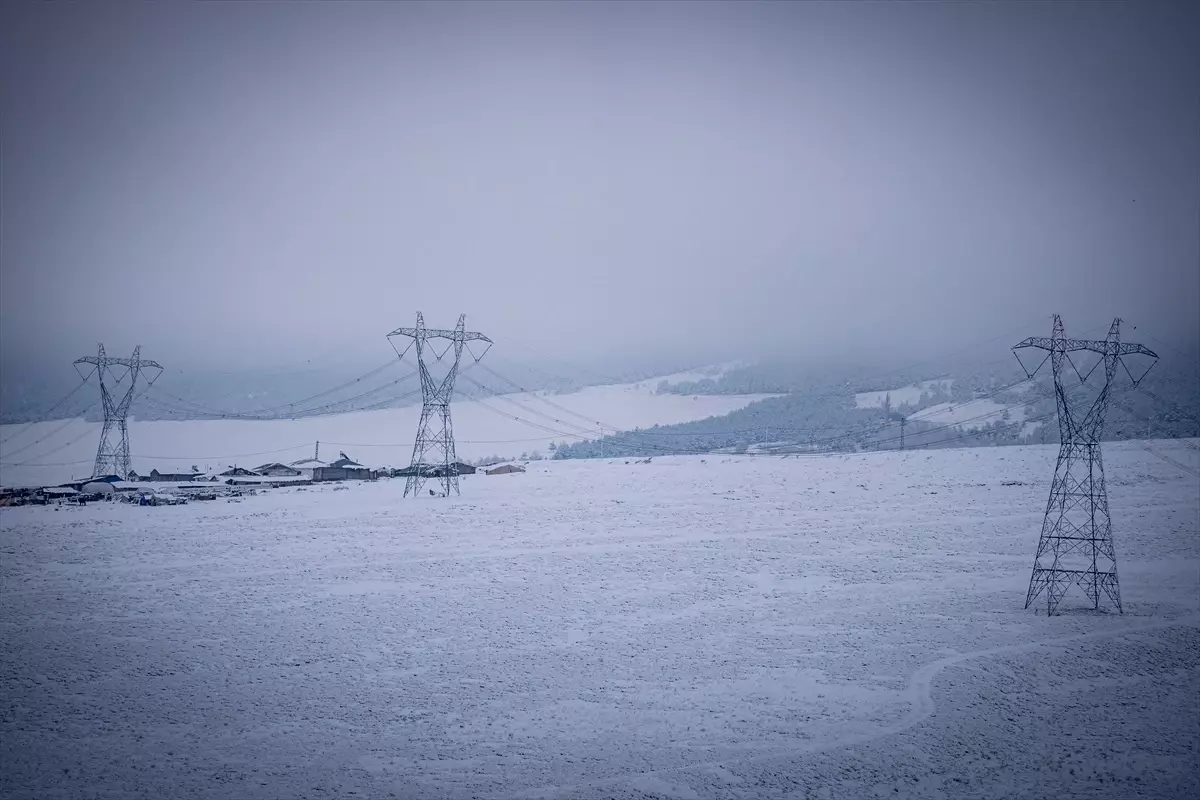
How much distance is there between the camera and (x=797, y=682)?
9961 mm

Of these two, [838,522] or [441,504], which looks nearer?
[838,522]

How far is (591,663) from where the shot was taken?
10625mm

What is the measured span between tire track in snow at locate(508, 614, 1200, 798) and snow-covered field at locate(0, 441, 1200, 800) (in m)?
0.05

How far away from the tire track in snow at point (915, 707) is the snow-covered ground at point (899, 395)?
33.2 metres

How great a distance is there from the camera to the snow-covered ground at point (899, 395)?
44.9 m

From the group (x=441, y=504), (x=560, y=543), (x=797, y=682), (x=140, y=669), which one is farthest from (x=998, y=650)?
(x=441, y=504)

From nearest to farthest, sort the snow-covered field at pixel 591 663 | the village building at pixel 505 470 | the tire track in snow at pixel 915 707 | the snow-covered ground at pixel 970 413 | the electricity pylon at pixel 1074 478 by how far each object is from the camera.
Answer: the tire track in snow at pixel 915 707
the snow-covered field at pixel 591 663
the electricity pylon at pixel 1074 478
the snow-covered ground at pixel 970 413
the village building at pixel 505 470

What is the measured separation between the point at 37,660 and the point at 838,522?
21.2m

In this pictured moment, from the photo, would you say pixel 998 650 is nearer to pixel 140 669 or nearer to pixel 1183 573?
pixel 1183 573

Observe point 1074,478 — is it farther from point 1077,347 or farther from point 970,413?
point 970,413

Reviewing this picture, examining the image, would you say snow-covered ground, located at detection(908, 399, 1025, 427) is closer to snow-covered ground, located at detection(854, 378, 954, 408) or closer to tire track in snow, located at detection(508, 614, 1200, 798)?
snow-covered ground, located at detection(854, 378, 954, 408)

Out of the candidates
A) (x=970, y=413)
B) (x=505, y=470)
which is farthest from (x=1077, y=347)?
(x=505, y=470)

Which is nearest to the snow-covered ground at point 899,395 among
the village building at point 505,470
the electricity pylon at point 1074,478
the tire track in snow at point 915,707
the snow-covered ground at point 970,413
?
the snow-covered ground at point 970,413

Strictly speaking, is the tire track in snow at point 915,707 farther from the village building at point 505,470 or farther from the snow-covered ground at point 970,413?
the village building at point 505,470
